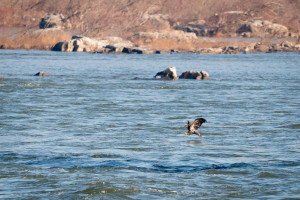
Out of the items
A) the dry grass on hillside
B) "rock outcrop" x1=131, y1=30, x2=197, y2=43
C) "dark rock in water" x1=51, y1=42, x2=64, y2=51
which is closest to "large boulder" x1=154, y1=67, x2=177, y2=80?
"dark rock in water" x1=51, y1=42, x2=64, y2=51

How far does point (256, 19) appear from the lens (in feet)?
539

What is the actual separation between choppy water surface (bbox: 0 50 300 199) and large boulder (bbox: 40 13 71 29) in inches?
4470

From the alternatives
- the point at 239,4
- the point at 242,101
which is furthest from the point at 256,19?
the point at 242,101

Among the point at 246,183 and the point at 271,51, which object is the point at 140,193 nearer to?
the point at 246,183

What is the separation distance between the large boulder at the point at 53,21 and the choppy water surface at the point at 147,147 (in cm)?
11353

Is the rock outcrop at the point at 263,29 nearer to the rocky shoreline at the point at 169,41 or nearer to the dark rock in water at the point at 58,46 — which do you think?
the rocky shoreline at the point at 169,41

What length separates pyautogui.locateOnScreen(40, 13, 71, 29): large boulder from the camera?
143 meters

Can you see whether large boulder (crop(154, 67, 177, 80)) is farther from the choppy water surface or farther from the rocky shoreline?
the rocky shoreline

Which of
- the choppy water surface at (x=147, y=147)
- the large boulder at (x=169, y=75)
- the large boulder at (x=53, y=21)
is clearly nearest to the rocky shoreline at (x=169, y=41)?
the large boulder at (x=53, y=21)

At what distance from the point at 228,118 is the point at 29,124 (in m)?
7.35

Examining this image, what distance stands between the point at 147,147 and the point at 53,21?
427ft

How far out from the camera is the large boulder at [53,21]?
142875 millimetres

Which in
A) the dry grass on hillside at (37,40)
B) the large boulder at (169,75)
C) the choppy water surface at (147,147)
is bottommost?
the choppy water surface at (147,147)

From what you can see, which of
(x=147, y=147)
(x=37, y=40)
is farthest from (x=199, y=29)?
(x=147, y=147)
